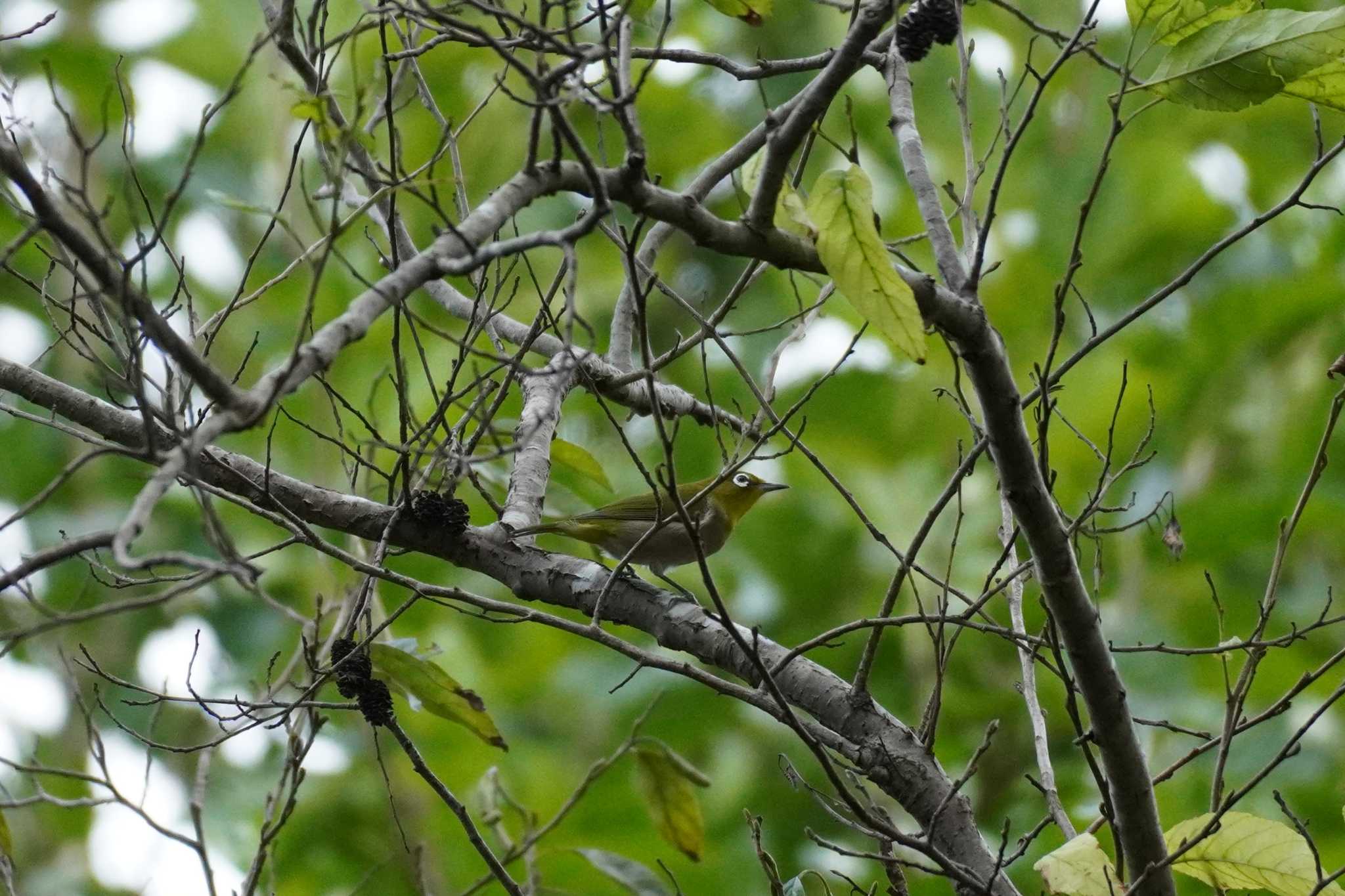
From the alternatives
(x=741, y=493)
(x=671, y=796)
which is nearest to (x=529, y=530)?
(x=671, y=796)

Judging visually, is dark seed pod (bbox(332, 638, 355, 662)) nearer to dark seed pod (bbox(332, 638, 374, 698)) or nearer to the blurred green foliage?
Result: dark seed pod (bbox(332, 638, 374, 698))

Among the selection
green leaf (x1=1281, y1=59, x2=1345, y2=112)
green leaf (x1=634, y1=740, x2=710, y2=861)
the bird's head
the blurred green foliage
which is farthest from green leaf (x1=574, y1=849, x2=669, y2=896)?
the bird's head

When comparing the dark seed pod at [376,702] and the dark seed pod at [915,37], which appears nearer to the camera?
the dark seed pod at [915,37]

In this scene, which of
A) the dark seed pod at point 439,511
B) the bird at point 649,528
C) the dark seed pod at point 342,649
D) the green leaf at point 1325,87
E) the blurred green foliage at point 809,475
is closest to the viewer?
the green leaf at point 1325,87

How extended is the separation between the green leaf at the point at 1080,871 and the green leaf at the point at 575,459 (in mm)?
1934

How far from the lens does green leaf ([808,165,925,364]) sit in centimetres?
217

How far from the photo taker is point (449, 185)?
698 centimetres

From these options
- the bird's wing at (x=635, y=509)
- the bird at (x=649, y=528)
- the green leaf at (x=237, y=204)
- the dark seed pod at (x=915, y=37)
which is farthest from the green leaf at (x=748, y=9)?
the bird's wing at (x=635, y=509)

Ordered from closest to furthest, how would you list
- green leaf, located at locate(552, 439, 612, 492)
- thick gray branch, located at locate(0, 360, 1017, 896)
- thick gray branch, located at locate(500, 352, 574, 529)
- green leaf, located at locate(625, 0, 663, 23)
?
green leaf, located at locate(625, 0, 663, 23), thick gray branch, located at locate(0, 360, 1017, 896), thick gray branch, located at locate(500, 352, 574, 529), green leaf, located at locate(552, 439, 612, 492)

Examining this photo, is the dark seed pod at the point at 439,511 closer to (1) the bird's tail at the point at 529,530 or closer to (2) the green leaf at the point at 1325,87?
(1) the bird's tail at the point at 529,530

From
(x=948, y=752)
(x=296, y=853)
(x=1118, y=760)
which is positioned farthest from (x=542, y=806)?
(x=1118, y=760)

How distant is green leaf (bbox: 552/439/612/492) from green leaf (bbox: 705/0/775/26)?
148 cm

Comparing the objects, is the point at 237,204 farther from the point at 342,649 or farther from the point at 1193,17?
the point at 1193,17

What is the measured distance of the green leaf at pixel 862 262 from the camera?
2.17 metres
